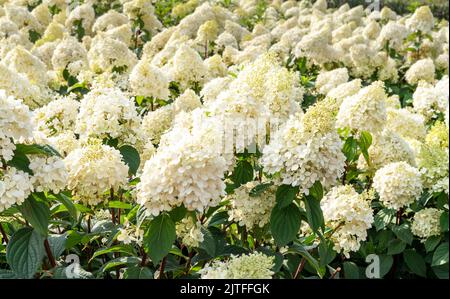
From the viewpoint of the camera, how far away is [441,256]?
2184 mm

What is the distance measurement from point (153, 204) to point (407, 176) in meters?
1.23

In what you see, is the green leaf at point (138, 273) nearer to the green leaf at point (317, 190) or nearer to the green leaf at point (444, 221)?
the green leaf at point (317, 190)

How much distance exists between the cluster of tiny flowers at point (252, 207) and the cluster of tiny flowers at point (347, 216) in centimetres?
32

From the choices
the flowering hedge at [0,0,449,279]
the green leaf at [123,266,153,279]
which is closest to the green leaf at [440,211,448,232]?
the flowering hedge at [0,0,449,279]

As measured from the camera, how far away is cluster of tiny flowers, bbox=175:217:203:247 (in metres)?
1.76

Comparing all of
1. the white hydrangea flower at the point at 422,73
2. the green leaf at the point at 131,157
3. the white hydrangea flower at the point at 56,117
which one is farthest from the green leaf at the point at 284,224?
the white hydrangea flower at the point at 422,73

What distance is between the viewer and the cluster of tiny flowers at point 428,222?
232 cm

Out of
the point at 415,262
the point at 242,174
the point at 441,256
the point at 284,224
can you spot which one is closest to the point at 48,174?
the point at 242,174

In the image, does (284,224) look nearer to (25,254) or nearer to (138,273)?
(138,273)

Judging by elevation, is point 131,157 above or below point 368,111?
above

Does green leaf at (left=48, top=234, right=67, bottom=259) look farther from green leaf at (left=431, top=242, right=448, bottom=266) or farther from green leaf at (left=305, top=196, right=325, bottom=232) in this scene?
green leaf at (left=431, top=242, right=448, bottom=266)

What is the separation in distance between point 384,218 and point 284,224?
2.98 feet

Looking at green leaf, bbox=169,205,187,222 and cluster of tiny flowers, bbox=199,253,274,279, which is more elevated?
green leaf, bbox=169,205,187,222

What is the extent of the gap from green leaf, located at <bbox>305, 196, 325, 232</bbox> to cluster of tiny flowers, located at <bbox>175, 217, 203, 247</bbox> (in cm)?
36
